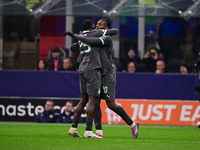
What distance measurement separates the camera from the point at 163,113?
12602 mm

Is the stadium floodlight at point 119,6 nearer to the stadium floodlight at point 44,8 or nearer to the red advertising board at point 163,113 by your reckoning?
the stadium floodlight at point 44,8

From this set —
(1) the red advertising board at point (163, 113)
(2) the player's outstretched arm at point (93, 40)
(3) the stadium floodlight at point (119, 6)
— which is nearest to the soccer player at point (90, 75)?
(2) the player's outstretched arm at point (93, 40)

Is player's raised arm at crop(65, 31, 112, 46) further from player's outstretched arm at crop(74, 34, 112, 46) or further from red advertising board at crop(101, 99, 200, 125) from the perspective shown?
red advertising board at crop(101, 99, 200, 125)

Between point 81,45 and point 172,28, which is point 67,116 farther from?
point 172,28

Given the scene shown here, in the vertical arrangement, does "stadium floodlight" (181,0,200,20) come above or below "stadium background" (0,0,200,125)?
above

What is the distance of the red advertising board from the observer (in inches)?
494

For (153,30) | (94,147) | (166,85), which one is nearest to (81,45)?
(94,147)

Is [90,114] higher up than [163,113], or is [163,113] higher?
[90,114]

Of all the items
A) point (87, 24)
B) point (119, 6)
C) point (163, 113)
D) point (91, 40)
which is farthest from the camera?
point (119, 6)

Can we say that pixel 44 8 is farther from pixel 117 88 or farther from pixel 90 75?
pixel 90 75

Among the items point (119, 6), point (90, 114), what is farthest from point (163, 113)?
point (90, 114)

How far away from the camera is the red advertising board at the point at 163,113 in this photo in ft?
41.2

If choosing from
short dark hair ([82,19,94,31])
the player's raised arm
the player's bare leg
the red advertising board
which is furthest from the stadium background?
the player's raised arm

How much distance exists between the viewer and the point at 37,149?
5938 millimetres
